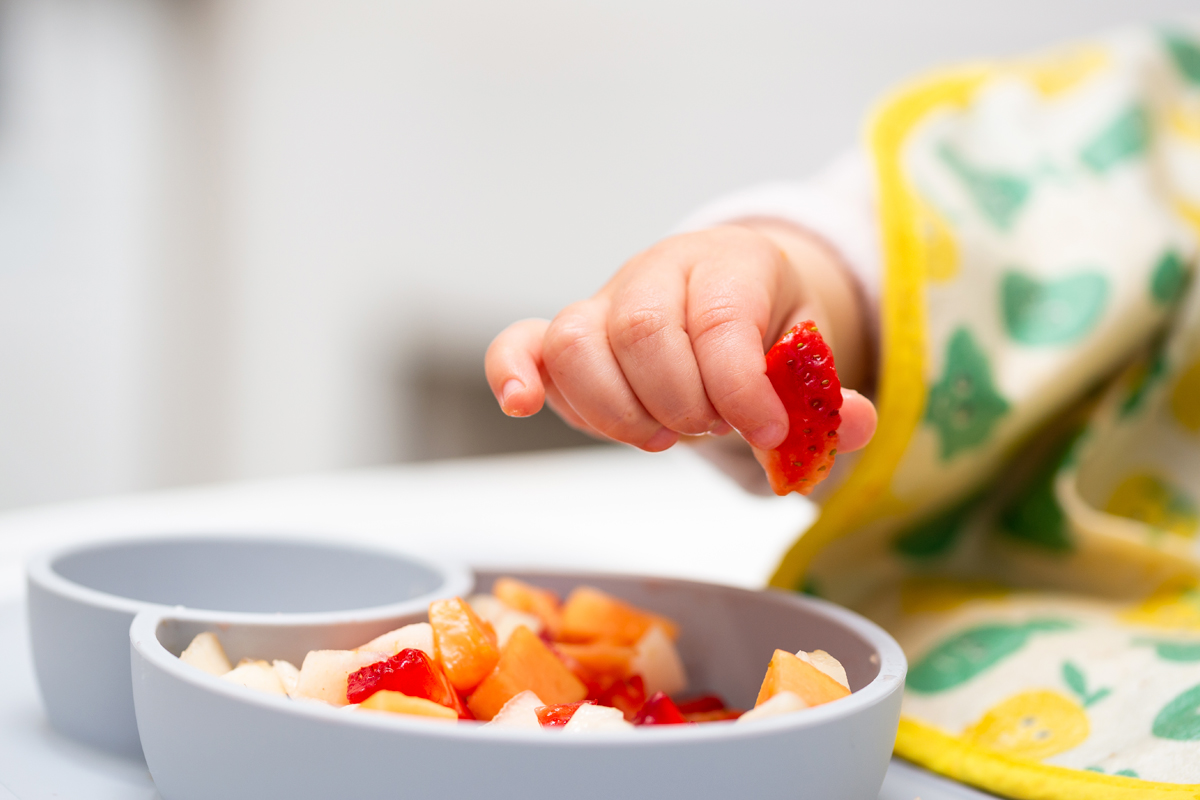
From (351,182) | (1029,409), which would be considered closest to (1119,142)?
(1029,409)

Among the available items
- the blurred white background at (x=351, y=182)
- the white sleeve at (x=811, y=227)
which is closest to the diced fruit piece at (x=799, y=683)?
the white sleeve at (x=811, y=227)

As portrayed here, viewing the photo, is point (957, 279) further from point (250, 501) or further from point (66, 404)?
point (66, 404)

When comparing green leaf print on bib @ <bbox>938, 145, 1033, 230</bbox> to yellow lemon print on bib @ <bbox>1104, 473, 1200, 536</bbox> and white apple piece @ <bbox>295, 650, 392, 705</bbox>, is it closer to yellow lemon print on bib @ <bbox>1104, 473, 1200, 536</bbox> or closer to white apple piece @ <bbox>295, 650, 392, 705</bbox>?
yellow lemon print on bib @ <bbox>1104, 473, 1200, 536</bbox>

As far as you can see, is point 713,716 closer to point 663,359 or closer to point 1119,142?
point 663,359

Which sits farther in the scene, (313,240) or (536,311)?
(536,311)

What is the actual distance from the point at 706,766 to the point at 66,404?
1502 mm

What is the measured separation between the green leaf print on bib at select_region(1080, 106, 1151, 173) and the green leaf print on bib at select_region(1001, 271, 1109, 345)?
10cm

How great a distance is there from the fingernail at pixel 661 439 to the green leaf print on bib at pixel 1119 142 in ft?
1.32

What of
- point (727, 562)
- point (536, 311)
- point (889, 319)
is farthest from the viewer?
point (536, 311)

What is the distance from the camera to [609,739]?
231 mm

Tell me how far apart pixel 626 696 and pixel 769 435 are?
0.39ft

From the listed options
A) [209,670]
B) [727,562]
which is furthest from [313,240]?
[209,670]

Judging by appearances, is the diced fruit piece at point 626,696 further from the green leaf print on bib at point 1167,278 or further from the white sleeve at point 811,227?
the green leaf print on bib at point 1167,278

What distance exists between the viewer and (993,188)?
582 mm
